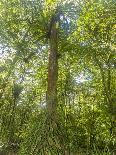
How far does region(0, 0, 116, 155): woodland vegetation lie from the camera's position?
13219 mm

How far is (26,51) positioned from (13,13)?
2540mm

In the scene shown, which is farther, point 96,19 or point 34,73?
point 34,73

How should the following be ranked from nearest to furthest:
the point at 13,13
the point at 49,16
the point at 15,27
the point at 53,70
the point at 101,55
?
the point at 53,70, the point at 49,16, the point at 13,13, the point at 15,27, the point at 101,55

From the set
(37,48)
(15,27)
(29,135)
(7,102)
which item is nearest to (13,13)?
(15,27)

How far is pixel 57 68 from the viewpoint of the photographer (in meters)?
15.4

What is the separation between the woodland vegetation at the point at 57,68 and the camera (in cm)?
1322

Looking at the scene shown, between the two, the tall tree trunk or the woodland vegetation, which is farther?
the tall tree trunk

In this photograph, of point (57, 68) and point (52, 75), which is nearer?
point (52, 75)

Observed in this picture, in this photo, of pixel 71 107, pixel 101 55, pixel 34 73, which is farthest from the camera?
pixel 71 107

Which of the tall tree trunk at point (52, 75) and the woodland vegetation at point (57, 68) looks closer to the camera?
the woodland vegetation at point (57, 68)

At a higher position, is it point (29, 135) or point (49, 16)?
point (49, 16)

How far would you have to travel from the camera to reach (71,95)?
30.8m

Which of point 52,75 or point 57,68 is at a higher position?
point 57,68

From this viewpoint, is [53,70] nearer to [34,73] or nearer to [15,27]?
[15,27]
